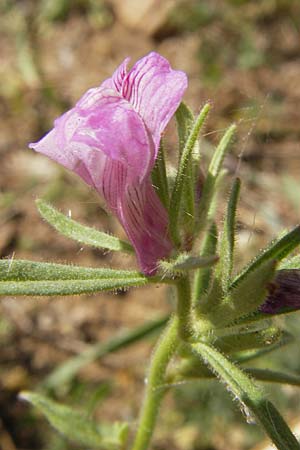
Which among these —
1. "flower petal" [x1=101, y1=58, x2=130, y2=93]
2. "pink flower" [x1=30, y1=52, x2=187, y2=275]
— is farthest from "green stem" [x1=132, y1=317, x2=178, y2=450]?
"flower petal" [x1=101, y1=58, x2=130, y2=93]

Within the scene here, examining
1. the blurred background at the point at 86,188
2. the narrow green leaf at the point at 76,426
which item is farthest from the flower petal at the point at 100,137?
the blurred background at the point at 86,188

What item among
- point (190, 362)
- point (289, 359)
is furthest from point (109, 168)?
point (289, 359)

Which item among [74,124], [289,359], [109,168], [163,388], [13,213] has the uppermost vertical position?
[74,124]

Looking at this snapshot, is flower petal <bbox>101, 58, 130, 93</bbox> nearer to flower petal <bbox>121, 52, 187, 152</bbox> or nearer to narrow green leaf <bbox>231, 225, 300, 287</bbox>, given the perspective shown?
flower petal <bbox>121, 52, 187, 152</bbox>

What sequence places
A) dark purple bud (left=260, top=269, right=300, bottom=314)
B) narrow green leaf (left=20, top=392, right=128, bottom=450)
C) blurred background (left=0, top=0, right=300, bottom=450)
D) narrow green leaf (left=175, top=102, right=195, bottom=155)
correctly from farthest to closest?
blurred background (left=0, top=0, right=300, bottom=450)
narrow green leaf (left=20, top=392, right=128, bottom=450)
narrow green leaf (left=175, top=102, right=195, bottom=155)
dark purple bud (left=260, top=269, right=300, bottom=314)

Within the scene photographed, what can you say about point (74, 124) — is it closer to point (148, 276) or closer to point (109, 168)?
point (109, 168)

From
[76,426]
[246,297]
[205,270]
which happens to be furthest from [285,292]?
[76,426]
